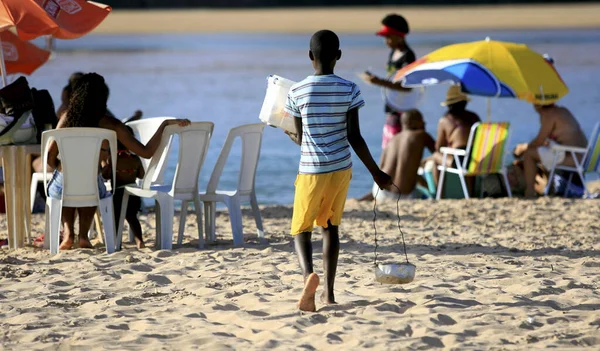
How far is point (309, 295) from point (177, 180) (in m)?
2.11

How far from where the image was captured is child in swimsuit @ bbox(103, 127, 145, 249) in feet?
22.8

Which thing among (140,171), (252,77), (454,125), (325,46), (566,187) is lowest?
(566,187)

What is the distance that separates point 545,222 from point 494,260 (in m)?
1.84

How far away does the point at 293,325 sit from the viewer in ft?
15.5

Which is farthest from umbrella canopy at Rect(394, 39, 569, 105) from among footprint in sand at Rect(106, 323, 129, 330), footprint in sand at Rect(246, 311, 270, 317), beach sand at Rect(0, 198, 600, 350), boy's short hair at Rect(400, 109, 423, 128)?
footprint in sand at Rect(106, 323, 129, 330)

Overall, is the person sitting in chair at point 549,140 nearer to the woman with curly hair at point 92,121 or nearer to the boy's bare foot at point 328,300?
the woman with curly hair at point 92,121

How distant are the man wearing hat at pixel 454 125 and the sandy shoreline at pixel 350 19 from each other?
3499 cm

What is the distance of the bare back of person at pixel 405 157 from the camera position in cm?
967

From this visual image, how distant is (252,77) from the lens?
26250 mm

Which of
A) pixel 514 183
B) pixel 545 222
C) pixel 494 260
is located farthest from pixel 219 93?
pixel 494 260

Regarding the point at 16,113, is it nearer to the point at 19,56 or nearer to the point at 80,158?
the point at 80,158

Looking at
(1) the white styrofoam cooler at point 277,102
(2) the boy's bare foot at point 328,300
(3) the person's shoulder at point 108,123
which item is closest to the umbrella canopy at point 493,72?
(3) the person's shoulder at point 108,123

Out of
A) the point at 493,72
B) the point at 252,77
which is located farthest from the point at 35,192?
the point at 252,77

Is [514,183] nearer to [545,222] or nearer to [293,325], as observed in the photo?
[545,222]
